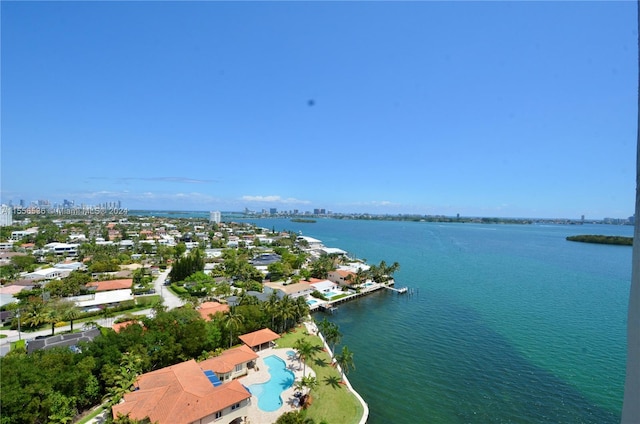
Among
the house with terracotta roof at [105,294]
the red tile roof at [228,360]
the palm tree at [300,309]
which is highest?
the palm tree at [300,309]

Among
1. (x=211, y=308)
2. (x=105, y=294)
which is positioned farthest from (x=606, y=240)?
(x=105, y=294)

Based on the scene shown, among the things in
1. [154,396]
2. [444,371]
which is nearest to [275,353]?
[154,396]

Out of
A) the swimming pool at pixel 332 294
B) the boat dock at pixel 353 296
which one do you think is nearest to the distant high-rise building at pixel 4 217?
the swimming pool at pixel 332 294

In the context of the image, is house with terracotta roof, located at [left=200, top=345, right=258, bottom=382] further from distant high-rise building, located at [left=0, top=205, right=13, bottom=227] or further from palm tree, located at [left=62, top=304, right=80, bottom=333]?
distant high-rise building, located at [left=0, top=205, right=13, bottom=227]

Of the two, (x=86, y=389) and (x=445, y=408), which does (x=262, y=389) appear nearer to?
(x=86, y=389)

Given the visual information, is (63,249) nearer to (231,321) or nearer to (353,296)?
(231,321)

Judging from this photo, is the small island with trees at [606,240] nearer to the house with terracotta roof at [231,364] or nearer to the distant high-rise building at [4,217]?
the house with terracotta roof at [231,364]

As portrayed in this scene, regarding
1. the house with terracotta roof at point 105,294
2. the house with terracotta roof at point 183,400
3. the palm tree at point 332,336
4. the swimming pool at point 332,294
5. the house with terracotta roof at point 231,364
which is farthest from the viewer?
the swimming pool at point 332,294

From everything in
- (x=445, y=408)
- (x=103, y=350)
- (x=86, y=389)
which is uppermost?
(x=103, y=350)
